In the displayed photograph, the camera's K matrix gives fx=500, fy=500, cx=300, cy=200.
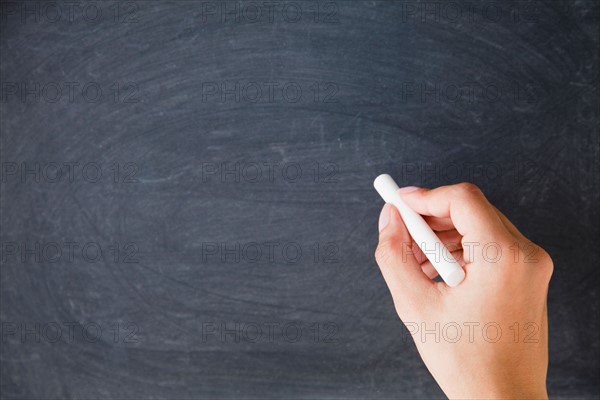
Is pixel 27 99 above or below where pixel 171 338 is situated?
above

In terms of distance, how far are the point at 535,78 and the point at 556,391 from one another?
1.41 ft

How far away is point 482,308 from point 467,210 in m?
0.10

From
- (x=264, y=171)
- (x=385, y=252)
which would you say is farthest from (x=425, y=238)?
(x=264, y=171)

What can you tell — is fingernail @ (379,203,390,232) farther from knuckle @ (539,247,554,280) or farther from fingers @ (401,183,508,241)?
knuckle @ (539,247,554,280)

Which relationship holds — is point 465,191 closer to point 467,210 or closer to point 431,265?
point 467,210

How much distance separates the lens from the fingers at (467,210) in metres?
0.50

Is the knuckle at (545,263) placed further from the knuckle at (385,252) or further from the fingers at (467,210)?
the knuckle at (385,252)

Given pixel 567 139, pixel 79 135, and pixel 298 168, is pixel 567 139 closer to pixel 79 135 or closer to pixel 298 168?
pixel 298 168

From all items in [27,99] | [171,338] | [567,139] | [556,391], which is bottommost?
[556,391]

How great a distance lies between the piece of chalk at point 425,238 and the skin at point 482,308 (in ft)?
0.04

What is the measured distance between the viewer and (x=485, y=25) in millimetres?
675

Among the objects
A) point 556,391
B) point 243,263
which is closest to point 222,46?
point 243,263

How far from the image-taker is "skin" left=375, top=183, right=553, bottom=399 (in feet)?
1.64

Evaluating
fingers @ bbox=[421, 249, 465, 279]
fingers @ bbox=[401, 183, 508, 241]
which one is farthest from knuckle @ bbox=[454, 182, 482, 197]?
A: fingers @ bbox=[421, 249, 465, 279]
